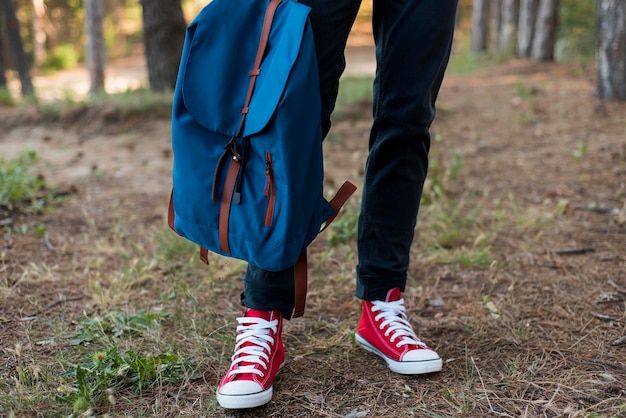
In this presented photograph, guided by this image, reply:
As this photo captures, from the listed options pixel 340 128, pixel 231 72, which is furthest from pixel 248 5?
pixel 340 128

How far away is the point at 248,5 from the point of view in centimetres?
149

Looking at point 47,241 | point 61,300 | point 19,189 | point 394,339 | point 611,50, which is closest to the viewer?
point 394,339

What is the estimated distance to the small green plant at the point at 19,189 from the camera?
317cm

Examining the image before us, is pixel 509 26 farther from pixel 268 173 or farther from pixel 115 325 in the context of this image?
pixel 268 173

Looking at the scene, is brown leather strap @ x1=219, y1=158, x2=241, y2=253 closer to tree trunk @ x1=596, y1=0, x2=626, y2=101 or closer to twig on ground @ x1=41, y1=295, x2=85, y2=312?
twig on ground @ x1=41, y1=295, x2=85, y2=312

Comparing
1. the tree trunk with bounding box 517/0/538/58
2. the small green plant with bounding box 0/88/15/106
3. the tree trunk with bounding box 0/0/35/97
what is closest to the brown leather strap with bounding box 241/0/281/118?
the small green plant with bounding box 0/88/15/106

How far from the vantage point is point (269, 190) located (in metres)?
1.45

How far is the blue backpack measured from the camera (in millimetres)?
1425

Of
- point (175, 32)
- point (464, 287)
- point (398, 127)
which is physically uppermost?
point (175, 32)

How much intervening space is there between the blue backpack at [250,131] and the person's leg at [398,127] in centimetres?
28

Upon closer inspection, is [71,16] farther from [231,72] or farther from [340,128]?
[231,72]

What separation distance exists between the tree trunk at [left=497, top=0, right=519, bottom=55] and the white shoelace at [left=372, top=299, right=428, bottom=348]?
10.3m

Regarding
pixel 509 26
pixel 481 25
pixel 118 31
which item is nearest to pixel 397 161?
pixel 509 26

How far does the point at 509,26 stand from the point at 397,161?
10.8 metres
